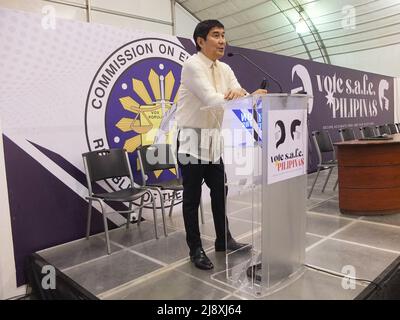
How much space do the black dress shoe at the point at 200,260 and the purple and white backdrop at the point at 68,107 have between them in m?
1.17

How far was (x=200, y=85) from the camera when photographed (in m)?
1.90

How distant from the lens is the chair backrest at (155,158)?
3154mm

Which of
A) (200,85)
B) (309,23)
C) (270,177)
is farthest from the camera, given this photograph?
(309,23)

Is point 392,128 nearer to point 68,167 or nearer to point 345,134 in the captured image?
point 345,134

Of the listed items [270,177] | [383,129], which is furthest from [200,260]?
[383,129]

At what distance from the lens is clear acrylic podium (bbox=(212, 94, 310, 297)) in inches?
67.1

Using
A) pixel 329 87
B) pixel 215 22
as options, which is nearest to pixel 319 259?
pixel 215 22

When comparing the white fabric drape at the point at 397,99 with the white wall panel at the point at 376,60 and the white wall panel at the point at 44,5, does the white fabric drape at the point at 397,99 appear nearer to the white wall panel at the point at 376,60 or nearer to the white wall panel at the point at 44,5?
the white wall panel at the point at 376,60

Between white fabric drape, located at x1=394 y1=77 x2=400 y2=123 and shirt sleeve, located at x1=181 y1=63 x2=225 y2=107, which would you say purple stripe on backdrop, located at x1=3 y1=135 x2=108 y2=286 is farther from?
white fabric drape, located at x1=394 y1=77 x2=400 y2=123

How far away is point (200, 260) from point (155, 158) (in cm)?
138

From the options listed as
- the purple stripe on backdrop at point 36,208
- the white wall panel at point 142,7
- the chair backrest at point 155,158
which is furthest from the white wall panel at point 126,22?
the purple stripe on backdrop at point 36,208
